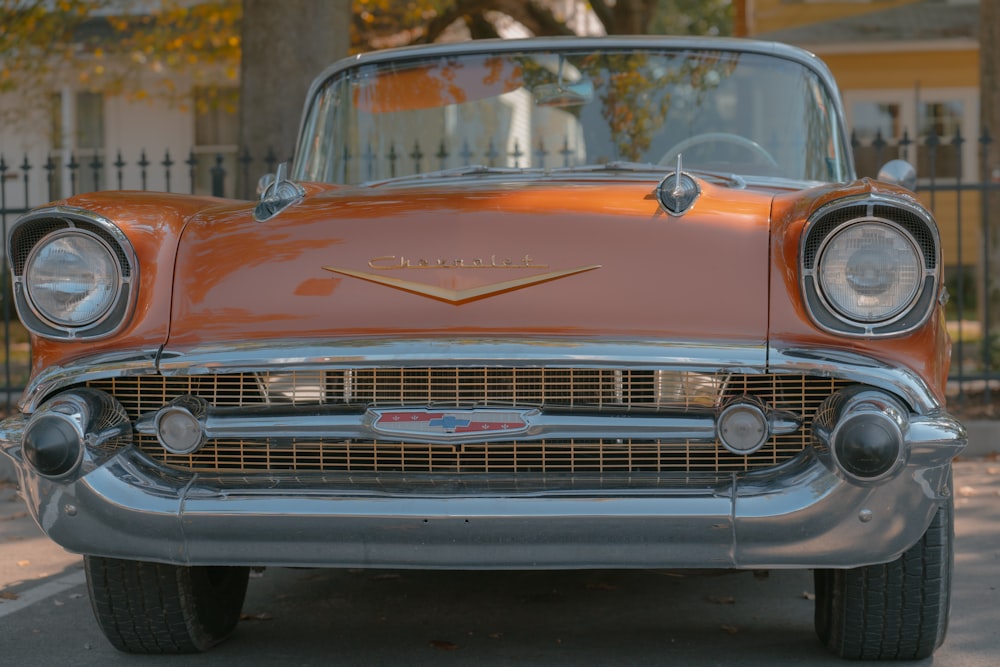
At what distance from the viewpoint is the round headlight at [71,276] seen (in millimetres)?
3203

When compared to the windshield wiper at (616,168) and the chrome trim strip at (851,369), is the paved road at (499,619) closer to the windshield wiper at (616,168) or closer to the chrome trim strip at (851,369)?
the chrome trim strip at (851,369)

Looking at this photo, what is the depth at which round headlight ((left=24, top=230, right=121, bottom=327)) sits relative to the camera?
320cm

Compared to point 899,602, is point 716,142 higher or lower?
higher

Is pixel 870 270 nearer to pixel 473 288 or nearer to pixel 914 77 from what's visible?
pixel 473 288

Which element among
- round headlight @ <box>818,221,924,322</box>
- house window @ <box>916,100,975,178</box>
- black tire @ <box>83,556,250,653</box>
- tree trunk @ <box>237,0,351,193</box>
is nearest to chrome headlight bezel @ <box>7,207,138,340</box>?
black tire @ <box>83,556,250,653</box>

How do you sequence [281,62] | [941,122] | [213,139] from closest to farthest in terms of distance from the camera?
[281,62] < [941,122] < [213,139]

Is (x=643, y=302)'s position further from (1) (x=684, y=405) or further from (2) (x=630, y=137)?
(2) (x=630, y=137)

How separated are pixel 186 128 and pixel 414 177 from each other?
15954mm

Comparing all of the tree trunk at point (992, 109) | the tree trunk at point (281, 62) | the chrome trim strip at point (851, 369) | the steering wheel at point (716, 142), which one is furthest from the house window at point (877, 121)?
the chrome trim strip at point (851, 369)

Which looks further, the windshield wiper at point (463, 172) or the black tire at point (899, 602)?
the windshield wiper at point (463, 172)

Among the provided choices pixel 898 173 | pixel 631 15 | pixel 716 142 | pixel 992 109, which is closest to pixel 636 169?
pixel 716 142

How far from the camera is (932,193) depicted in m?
7.46

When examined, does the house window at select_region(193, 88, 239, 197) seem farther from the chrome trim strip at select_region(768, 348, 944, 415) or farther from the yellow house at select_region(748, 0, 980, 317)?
the chrome trim strip at select_region(768, 348, 944, 415)

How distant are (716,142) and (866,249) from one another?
125 centimetres
